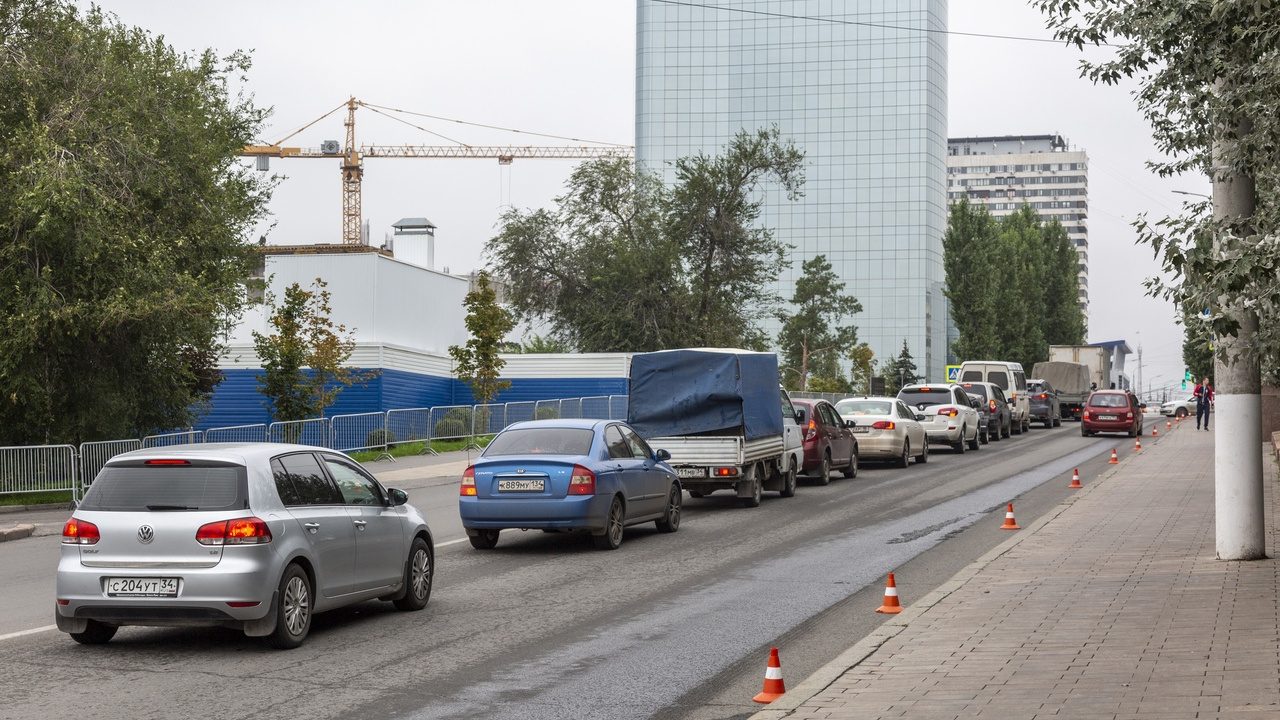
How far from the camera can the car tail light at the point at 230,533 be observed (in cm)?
902

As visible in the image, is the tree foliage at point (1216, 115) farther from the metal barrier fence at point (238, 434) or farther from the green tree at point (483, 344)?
the green tree at point (483, 344)

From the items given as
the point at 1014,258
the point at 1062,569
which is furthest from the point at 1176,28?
the point at 1014,258

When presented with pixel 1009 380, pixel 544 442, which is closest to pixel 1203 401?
pixel 1009 380

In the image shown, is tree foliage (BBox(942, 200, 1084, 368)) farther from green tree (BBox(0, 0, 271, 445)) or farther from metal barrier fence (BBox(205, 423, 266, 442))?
green tree (BBox(0, 0, 271, 445))

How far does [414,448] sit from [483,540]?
20206 mm

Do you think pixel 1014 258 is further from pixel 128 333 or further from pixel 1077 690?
pixel 1077 690

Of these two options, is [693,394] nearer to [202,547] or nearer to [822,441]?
[822,441]

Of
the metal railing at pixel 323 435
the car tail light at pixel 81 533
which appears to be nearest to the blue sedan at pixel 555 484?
the metal railing at pixel 323 435

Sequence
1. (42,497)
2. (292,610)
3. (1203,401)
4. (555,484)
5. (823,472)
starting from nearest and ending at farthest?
(292,610) → (555,484) → (42,497) → (823,472) → (1203,401)

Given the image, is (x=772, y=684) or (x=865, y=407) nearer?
(x=772, y=684)

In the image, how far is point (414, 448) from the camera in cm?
3556

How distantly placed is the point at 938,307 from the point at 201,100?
5084 inches

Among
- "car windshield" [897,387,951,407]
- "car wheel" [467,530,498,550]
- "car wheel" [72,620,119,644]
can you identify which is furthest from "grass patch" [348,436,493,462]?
"car wheel" [72,620,119,644]

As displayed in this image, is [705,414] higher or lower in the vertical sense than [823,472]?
higher
